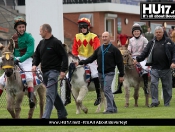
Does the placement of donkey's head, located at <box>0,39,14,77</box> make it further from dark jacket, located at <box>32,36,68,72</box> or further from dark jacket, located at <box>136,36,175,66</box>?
dark jacket, located at <box>136,36,175,66</box>

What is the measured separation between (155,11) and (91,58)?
216 inches

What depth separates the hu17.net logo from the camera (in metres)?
21.0

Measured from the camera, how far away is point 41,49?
47.2 feet

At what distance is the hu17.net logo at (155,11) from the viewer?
20969 mm

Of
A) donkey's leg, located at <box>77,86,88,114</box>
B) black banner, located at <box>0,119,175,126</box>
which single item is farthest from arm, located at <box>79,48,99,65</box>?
black banner, located at <box>0,119,175,126</box>

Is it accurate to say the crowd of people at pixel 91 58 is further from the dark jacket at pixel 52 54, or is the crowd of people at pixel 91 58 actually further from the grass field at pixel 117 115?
the grass field at pixel 117 115

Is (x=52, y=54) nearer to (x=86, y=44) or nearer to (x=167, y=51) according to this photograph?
(x=86, y=44)

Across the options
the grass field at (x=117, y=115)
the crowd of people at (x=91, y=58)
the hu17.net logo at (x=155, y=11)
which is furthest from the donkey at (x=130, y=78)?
the hu17.net logo at (x=155, y=11)

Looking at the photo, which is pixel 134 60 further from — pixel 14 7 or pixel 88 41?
pixel 14 7

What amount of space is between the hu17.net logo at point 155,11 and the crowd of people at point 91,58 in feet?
2.74

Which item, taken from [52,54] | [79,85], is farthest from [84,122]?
[79,85]

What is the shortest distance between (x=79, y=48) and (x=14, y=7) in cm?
2971

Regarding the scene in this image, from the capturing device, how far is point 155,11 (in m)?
21.6

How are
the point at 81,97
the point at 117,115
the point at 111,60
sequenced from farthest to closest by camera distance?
the point at 81,97
the point at 111,60
the point at 117,115
